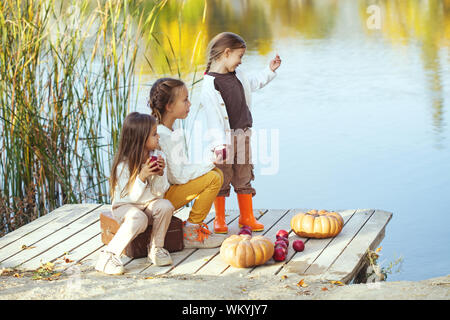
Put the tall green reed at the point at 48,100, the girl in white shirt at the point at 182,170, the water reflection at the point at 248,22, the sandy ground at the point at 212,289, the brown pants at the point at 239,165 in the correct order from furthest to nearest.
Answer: the water reflection at the point at 248,22
the tall green reed at the point at 48,100
the brown pants at the point at 239,165
the girl in white shirt at the point at 182,170
the sandy ground at the point at 212,289

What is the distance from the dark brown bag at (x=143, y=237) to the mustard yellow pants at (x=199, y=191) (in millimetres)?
125

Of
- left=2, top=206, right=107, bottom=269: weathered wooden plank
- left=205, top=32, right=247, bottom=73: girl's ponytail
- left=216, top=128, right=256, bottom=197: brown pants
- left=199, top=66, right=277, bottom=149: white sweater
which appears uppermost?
left=205, top=32, right=247, bottom=73: girl's ponytail

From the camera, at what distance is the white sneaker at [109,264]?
381 centimetres

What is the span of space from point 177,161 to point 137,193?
35cm

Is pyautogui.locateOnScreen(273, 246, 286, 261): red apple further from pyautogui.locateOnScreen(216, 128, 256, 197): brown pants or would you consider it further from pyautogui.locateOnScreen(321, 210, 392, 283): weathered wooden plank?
pyautogui.locateOnScreen(216, 128, 256, 197): brown pants

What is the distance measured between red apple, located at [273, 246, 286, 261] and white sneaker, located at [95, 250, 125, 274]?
76cm

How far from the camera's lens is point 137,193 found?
381 centimetres

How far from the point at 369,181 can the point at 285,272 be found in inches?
130

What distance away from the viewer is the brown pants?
4305 mm

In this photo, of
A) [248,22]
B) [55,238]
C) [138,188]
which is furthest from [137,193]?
[248,22]

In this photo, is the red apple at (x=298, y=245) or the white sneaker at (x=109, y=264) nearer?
the white sneaker at (x=109, y=264)

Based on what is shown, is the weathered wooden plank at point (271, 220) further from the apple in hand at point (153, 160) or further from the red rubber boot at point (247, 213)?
the apple in hand at point (153, 160)

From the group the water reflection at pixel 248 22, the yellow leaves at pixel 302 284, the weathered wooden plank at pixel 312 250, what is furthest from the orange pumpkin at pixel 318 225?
the water reflection at pixel 248 22

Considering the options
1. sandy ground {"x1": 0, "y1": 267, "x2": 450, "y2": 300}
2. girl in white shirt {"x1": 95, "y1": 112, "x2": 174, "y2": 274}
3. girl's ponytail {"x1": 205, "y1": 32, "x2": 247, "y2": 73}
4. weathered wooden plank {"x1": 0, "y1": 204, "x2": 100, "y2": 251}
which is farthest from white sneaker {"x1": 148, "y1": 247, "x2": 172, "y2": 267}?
girl's ponytail {"x1": 205, "y1": 32, "x2": 247, "y2": 73}
